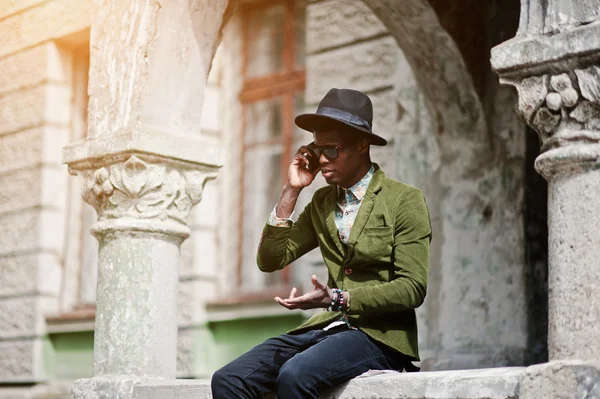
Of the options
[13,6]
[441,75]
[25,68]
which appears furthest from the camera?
[13,6]

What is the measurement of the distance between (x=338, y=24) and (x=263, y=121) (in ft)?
3.86

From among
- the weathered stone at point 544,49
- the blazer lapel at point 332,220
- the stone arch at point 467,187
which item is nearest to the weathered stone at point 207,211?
the stone arch at point 467,187

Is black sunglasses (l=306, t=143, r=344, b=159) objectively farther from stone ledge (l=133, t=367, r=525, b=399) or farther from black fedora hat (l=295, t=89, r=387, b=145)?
stone ledge (l=133, t=367, r=525, b=399)

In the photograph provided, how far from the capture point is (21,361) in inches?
373

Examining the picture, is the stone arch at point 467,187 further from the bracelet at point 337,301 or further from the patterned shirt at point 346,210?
the bracelet at point 337,301

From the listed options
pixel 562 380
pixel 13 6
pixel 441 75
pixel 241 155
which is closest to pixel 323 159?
pixel 562 380

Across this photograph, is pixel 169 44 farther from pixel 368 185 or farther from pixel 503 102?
pixel 503 102

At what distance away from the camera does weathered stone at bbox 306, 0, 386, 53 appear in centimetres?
756

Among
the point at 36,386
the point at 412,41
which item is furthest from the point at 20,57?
the point at 412,41

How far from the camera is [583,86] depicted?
377 cm

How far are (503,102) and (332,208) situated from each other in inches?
98.2

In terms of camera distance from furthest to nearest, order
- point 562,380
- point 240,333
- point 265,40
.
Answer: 1. point 265,40
2. point 240,333
3. point 562,380

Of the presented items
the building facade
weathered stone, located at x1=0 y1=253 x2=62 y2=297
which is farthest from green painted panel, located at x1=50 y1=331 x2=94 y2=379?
weathered stone, located at x1=0 y1=253 x2=62 y2=297

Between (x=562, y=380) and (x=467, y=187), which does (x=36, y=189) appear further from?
(x=562, y=380)
